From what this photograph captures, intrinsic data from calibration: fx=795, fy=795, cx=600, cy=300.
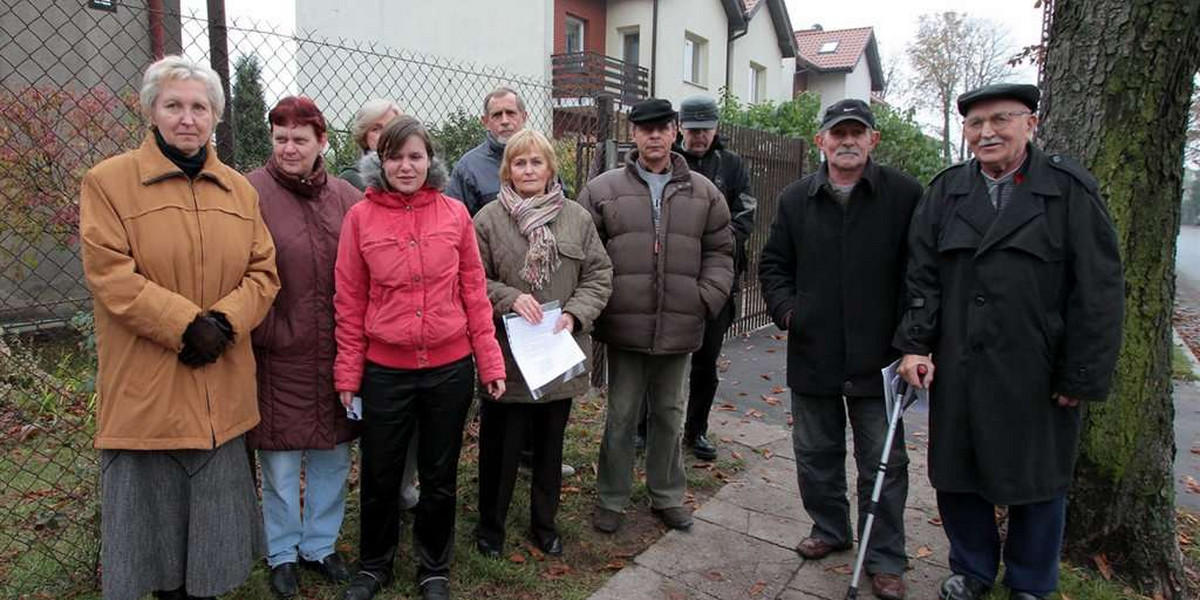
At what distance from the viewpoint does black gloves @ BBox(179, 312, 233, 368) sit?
8.21 feet

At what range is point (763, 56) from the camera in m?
26.3

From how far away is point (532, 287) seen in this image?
3.37 metres

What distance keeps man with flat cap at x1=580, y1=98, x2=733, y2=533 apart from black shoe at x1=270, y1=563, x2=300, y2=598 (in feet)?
4.55

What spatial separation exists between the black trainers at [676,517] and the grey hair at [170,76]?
268 cm

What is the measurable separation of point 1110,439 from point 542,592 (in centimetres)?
256

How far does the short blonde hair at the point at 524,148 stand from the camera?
10.9 ft

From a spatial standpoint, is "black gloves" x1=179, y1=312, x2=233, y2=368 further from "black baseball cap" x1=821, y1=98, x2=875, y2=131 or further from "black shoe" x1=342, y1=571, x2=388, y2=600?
"black baseball cap" x1=821, y1=98, x2=875, y2=131

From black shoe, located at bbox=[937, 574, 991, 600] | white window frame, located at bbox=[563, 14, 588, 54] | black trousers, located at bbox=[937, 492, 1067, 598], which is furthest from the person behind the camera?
white window frame, located at bbox=[563, 14, 588, 54]

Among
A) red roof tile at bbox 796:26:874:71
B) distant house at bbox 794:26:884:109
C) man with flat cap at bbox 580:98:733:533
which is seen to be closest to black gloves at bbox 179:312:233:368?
man with flat cap at bbox 580:98:733:533

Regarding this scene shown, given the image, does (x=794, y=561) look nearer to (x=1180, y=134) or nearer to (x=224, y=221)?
(x=1180, y=134)

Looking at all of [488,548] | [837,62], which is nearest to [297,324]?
[488,548]

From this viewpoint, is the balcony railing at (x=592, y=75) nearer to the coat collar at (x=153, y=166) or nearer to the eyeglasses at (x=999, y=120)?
the eyeglasses at (x=999, y=120)

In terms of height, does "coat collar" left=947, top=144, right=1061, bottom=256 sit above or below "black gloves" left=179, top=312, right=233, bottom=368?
above

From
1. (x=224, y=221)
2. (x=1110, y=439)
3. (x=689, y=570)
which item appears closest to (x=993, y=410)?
(x=1110, y=439)
